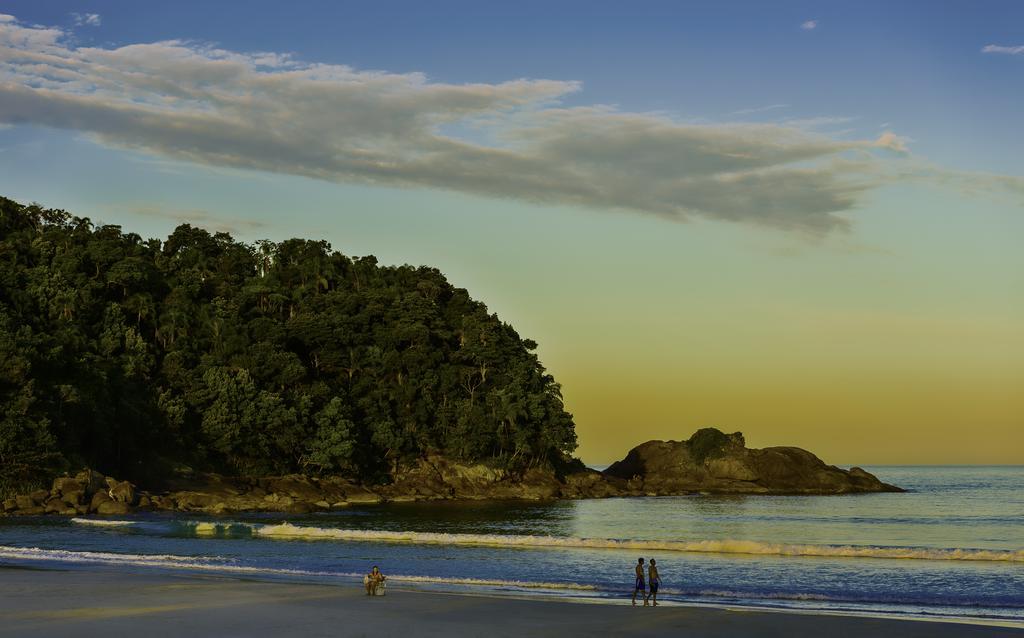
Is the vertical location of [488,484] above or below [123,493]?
below

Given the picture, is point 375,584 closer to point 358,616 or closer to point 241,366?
point 358,616

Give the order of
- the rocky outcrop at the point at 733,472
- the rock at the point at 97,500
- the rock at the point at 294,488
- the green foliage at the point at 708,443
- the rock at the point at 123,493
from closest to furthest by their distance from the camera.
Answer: the rock at the point at 97,500, the rock at the point at 123,493, the rock at the point at 294,488, the rocky outcrop at the point at 733,472, the green foliage at the point at 708,443

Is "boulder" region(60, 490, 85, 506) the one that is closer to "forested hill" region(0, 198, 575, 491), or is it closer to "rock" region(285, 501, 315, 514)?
"forested hill" region(0, 198, 575, 491)

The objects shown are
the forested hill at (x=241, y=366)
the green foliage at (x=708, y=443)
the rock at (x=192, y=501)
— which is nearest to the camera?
the rock at (x=192, y=501)

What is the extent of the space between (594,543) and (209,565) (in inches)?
768

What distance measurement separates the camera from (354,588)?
31656 mm

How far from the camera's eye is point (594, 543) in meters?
49.3

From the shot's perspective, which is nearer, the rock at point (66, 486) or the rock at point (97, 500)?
the rock at point (97, 500)

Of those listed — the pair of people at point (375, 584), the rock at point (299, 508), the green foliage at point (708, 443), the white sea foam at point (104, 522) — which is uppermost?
the green foliage at point (708, 443)

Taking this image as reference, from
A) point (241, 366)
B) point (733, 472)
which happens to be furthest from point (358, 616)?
point (733, 472)

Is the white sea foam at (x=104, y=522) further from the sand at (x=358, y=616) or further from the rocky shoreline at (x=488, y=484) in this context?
the sand at (x=358, y=616)

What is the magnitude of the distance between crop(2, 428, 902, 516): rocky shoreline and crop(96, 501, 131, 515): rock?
0.07 metres

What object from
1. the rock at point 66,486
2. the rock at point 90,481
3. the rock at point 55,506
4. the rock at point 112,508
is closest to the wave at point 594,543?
the rock at point 112,508

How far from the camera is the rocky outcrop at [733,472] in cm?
12194
